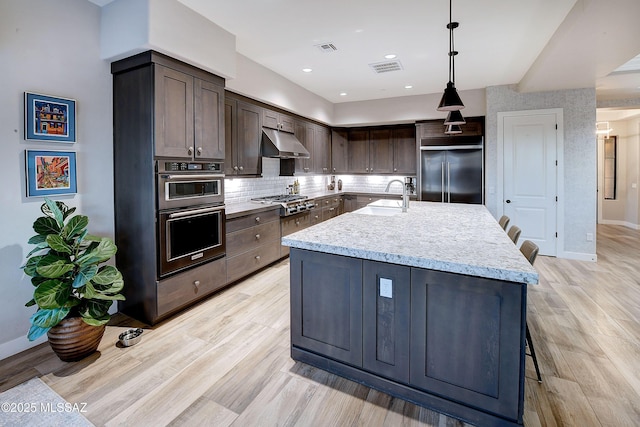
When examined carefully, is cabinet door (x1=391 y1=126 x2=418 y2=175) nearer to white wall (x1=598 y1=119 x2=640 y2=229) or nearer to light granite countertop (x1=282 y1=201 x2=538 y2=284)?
light granite countertop (x1=282 y1=201 x2=538 y2=284)

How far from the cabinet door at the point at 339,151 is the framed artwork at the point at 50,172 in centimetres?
513

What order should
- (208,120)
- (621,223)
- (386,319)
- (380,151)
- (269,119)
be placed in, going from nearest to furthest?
(386,319), (208,120), (269,119), (380,151), (621,223)

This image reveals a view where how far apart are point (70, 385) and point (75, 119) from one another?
6.94ft

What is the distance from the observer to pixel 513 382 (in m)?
1.58

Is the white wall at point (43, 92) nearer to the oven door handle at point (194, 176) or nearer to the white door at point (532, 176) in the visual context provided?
the oven door handle at point (194, 176)

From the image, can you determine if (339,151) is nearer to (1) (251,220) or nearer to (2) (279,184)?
(2) (279,184)

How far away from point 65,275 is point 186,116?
5.48 feet

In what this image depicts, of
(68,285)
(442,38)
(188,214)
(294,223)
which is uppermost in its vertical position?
(442,38)

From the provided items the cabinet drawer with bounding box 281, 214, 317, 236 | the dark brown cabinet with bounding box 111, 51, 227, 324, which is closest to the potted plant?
the dark brown cabinet with bounding box 111, 51, 227, 324

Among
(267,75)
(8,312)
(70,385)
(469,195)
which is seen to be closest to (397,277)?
(70,385)

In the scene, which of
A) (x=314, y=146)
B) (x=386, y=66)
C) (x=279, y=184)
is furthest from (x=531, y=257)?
(x=314, y=146)

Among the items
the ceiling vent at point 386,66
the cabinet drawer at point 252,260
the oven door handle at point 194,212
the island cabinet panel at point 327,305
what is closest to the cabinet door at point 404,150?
the ceiling vent at point 386,66

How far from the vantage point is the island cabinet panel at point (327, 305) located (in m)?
2.01

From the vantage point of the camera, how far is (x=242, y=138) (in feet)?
14.1
